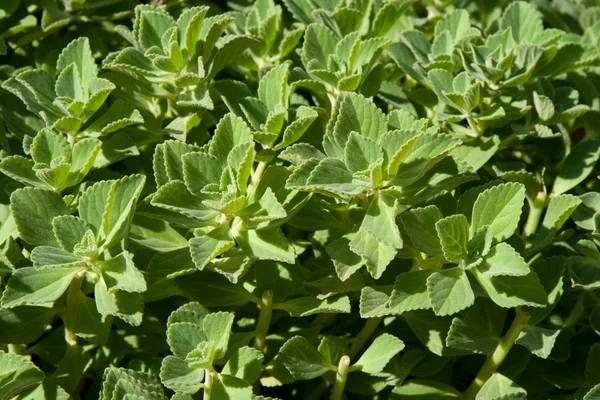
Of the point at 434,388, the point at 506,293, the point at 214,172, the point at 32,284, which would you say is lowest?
the point at 434,388

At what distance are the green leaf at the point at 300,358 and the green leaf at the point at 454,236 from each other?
1.07 ft

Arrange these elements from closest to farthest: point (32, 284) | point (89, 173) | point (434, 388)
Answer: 1. point (32, 284)
2. point (434, 388)
3. point (89, 173)

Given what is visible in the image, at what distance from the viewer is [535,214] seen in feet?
5.41

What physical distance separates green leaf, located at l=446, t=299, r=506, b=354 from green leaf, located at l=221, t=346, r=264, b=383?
0.36 m

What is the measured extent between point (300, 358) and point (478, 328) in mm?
368

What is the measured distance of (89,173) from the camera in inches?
61.6

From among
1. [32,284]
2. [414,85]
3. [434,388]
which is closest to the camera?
[32,284]

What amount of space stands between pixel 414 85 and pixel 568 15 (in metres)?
0.58

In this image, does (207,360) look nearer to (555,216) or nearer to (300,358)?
(300,358)

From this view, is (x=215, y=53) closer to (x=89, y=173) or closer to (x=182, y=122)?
(x=182, y=122)

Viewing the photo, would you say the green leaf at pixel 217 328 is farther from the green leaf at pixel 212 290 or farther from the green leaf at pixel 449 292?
the green leaf at pixel 449 292

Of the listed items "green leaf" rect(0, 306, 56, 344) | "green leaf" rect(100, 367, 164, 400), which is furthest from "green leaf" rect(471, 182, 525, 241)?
"green leaf" rect(0, 306, 56, 344)

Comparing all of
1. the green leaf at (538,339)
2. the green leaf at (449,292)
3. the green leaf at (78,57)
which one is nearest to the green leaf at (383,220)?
the green leaf at (449,292)

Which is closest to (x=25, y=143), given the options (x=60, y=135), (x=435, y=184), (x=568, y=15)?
(x=60, y=135)
